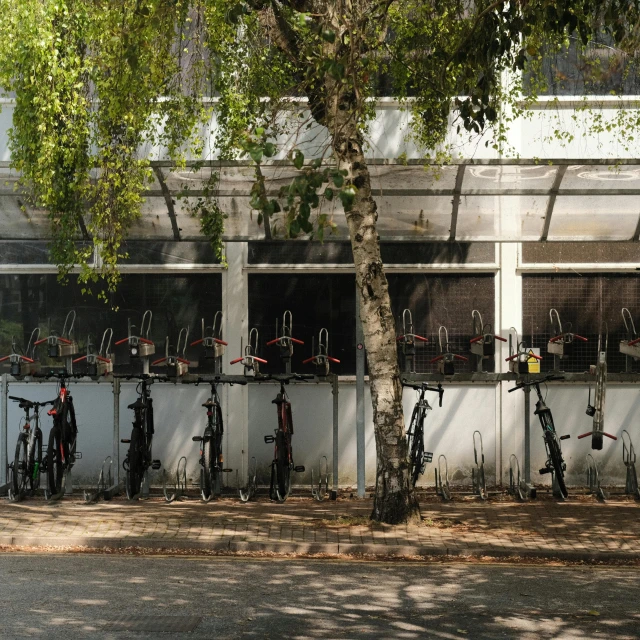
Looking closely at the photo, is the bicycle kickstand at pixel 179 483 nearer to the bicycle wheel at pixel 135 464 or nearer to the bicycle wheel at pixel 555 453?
the bicycle wheel at pixel 135 464

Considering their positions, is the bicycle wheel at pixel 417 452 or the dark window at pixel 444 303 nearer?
the bicycle wheel at pixel 417 452

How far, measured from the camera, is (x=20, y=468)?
508 inches

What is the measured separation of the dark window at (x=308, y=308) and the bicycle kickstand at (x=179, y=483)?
173 centimetres

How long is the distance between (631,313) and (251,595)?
8.37m

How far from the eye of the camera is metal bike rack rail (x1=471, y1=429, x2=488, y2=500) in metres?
13.4

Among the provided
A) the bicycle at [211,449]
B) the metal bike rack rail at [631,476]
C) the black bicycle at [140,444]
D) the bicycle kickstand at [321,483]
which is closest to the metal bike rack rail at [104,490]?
the black bicycle at [140,444]

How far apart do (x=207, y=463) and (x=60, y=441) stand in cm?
177

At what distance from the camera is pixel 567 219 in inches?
542

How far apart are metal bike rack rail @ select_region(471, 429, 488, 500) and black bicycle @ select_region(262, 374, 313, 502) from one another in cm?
230

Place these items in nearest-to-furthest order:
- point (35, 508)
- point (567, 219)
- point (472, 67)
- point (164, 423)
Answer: point (472, 67) < point (35, 508) < point (567, 219) < point (164, 423)

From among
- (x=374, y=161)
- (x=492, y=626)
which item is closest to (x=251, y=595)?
(x=492, y=626)

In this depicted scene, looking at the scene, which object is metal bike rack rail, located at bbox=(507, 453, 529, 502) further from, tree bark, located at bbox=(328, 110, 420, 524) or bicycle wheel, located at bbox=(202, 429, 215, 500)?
bicycle wheel, located at bbox=(202, 429, 215, 500)

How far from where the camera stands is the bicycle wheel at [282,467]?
12688 mm

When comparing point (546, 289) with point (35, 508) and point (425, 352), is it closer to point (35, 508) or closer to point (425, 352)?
point (425, 352)
